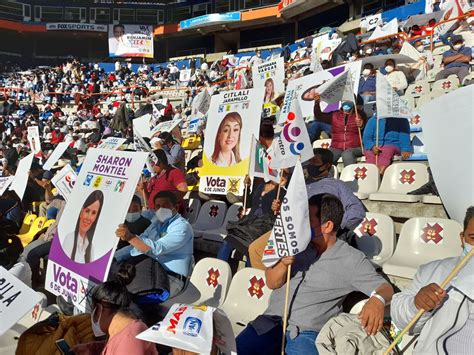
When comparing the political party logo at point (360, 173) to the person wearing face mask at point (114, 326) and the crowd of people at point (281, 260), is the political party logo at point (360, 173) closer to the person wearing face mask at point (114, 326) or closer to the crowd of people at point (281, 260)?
the crowd of people at point (281, 260)

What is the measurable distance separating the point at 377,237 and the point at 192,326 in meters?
2.31

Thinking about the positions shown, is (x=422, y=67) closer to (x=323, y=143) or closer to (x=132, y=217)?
(x=323, y=143)

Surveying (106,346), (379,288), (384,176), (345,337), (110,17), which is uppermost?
(110,17)

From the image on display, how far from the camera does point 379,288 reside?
2.45 metres

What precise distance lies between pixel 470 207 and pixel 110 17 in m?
40.2

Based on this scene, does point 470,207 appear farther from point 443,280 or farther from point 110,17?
point 110,17

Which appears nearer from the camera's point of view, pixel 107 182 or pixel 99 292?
pixel 99 292

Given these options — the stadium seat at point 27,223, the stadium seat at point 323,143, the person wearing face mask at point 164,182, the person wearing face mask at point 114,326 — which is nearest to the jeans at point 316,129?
the stadium seat at point 323,143

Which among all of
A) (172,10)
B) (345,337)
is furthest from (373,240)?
(172,10)

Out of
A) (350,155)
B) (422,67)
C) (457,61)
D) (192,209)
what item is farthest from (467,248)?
(422,67)

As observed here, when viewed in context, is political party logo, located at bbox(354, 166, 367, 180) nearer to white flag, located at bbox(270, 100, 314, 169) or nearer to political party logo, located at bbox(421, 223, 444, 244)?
white flag, located at bbox(270, 100, 314, 169)

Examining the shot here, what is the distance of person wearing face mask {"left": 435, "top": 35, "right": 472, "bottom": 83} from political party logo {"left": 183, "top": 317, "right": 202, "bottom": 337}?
7.38 m

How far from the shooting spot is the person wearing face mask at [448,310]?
197 centimetres

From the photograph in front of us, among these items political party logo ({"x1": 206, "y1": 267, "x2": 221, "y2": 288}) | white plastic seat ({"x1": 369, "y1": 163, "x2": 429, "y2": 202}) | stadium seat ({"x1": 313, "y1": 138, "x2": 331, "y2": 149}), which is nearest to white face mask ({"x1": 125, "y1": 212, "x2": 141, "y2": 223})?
political party logo ({"x1": 206, "y1": 267, "x2": 221, "y2": 288})
